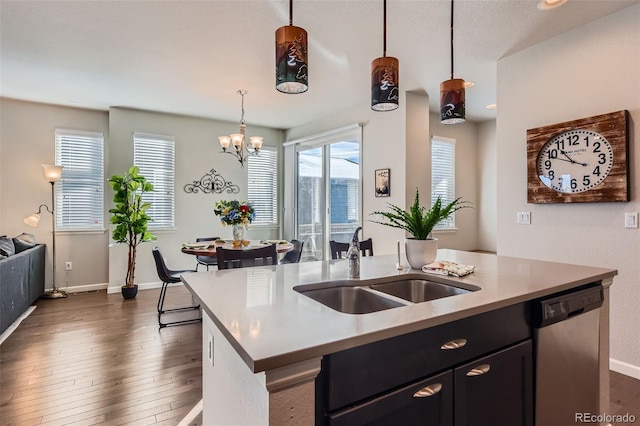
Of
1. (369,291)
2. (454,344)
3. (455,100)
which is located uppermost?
(455,100)

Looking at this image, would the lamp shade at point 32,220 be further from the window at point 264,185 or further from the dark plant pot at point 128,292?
the window at point 264,185

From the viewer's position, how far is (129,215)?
4.73 meters

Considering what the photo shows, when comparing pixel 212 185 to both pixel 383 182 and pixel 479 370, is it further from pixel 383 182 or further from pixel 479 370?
pixel 479 370

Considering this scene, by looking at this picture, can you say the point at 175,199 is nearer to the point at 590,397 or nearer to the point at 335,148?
the point at 335,148

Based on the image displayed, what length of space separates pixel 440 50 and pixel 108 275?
5.48 meters

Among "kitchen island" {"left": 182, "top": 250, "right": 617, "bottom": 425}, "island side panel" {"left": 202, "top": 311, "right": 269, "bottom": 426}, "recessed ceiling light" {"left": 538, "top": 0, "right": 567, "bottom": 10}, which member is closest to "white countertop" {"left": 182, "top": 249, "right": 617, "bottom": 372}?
"kitchen island" {"left": 182, "top": 250, "right": 617, "bottom": 425}

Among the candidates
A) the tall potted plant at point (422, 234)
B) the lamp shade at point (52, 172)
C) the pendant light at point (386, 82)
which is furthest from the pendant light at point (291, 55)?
the lamp shade at point (52, 172)

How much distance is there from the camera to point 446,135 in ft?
18.5

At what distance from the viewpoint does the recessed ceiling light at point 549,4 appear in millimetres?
2291

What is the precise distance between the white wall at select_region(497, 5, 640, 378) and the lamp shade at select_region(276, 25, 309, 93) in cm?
257

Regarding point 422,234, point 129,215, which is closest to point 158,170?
point 129,215

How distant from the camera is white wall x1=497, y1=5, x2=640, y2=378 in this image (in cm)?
248

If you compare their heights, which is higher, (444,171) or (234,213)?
(444,171)

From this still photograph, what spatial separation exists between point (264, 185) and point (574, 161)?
4.84m
